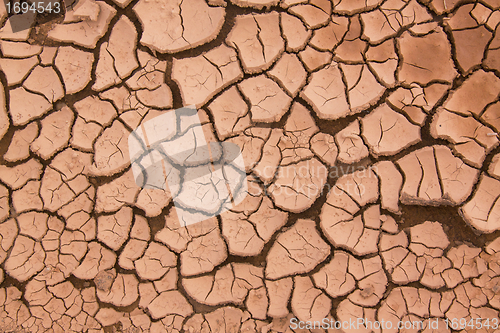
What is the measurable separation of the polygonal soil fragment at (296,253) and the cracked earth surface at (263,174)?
0.05ft

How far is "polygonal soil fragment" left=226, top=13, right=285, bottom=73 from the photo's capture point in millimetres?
2156

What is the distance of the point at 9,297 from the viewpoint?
217cm

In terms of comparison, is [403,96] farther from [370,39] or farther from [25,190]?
[25,190]

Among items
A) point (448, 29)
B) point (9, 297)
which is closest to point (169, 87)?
point (9, 297)

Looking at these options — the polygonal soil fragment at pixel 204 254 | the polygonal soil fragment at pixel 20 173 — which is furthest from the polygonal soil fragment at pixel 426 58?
the polygonal soil fragment at pixel 20 173

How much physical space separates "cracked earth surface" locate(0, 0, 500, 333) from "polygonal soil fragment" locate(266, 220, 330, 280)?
16mm

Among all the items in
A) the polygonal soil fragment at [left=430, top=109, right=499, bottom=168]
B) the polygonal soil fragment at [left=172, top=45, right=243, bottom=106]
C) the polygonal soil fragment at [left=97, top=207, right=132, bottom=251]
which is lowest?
the polygonal soil fragment at [left=97, top=207, right=132, bottom=251]

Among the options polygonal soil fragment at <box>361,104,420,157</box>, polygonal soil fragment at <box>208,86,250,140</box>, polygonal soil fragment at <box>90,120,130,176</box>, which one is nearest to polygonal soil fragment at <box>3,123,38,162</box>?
polygonal soil fragment at <box>90,120,130,176</box>

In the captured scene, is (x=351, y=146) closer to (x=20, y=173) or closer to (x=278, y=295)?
(x=278, y=295)

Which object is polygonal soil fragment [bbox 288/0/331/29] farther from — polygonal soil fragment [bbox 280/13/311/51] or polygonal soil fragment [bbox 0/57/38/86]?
polygonal soil fragment [bbox 0/57/38/86]

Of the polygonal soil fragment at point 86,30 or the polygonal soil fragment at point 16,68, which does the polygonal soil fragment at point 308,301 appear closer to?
the polygonal soil fragment at point 86,30

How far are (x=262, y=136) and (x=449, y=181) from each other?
1560 millimetres

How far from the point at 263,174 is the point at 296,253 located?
0.69 metres

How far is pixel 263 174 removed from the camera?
2150 millimetres
